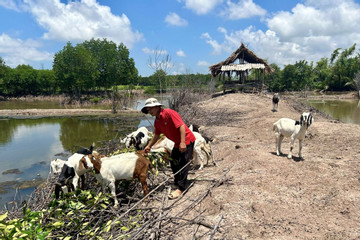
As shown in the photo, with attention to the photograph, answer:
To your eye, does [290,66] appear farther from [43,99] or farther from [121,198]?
[121,198]

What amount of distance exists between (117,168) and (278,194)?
8.26 ft

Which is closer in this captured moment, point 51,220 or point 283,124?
point 51,220

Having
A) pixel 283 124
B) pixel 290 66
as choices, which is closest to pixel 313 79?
pixel 290 66

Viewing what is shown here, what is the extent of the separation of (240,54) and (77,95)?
28258mm

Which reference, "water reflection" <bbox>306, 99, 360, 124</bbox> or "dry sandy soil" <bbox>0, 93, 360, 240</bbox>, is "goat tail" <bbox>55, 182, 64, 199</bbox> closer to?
"dry sandy soil" <bbox>0, 93, 360, 240</bbox>

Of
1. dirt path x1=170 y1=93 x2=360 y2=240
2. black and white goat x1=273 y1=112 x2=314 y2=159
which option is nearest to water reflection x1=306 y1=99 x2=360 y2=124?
dirt path x1=170 y1=93 x2=360 y2=240

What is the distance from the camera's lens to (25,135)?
44.4ft

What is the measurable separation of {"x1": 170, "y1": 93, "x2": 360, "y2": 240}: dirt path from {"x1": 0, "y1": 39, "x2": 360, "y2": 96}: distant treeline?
3448 cm

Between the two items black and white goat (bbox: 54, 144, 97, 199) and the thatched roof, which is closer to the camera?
black and white goat (bbox: 54, 144, 97, 199)

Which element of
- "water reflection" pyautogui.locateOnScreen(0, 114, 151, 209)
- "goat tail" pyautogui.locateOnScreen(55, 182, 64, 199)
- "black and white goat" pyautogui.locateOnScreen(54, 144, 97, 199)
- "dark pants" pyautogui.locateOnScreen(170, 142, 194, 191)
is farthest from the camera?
"water reflection" pyautogui.locateOnScreen(0, 114, 151, 209)

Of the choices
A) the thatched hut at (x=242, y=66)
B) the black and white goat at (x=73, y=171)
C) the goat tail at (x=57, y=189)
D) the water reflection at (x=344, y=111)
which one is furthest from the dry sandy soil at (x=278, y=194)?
the thatched hut at (x=242, y=66)

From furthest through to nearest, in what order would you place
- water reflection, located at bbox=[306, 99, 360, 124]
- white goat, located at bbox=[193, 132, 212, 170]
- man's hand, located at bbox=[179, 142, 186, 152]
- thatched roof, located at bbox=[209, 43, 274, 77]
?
thatched roof, located at bbox=[209, 43, 274, 77] → water reflection, located at bbox=[306, 99, 360, 124] → white goat, located at bbox=[193, 132, 212, 170] → man's hand, located at bbox=[179, 142, 186, 152]

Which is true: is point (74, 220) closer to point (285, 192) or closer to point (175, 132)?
point (175, 132)

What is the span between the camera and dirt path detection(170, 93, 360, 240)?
9.84 feet
